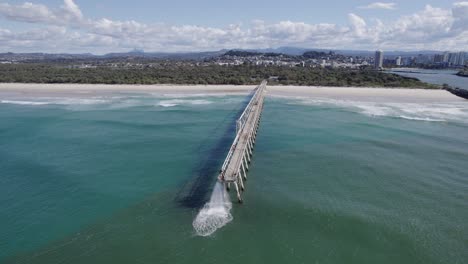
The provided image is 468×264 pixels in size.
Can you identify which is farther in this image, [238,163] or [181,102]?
[181,102]

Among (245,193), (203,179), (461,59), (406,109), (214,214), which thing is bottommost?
(461,59)

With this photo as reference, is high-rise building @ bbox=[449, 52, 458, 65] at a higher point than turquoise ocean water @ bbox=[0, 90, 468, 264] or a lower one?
lower

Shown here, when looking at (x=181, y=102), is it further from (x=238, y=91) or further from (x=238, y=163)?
(x=238, y=163)

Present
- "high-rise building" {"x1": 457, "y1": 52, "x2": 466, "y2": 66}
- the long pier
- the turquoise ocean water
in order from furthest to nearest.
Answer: "high-rise building" {"x1": 457, "y1": 52, "x2": 466, "y2": 66} < the long pier < the turquoise ocean water

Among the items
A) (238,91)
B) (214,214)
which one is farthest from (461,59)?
(214,214)

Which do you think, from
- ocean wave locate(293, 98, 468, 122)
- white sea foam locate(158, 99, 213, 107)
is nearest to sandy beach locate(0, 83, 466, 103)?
ocean wave locate(293, 98, 468, 122)

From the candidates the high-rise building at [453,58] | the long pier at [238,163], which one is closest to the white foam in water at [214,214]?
the long pier at [238,163]

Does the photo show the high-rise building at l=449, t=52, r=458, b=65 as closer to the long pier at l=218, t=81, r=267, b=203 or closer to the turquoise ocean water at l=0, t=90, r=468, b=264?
the turquoise ocean water at l=0, t=90, r=468, b=264
